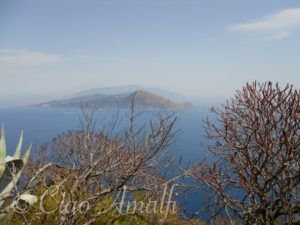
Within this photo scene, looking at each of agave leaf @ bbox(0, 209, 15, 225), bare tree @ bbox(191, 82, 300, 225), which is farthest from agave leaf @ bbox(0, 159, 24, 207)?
bare tree @ bbox(191, 82, 300, 225)

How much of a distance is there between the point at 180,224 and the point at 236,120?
5.83 m

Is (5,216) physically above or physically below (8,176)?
below

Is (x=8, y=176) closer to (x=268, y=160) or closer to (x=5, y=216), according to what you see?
(x=5, y=216)

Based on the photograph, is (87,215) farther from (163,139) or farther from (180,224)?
(180,224)

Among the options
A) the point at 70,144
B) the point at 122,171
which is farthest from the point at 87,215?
the point at 70,144

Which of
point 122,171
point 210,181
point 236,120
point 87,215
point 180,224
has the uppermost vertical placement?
point 236,120

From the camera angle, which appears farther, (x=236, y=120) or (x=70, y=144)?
(x=70, y=144)

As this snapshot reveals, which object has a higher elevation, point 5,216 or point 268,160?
point 268,160

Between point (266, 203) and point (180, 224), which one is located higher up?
point (266, 203)

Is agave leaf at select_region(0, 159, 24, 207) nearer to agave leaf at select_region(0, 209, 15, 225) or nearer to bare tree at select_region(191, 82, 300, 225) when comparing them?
agave leaf at select_region(0, 209, 15, 225)

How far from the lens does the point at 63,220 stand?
6508 mm

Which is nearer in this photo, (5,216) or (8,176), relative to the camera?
(5,216)

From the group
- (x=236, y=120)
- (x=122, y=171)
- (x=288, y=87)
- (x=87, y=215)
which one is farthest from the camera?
(x=122, y=171)

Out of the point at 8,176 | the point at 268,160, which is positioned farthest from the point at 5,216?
the point at 268,160
